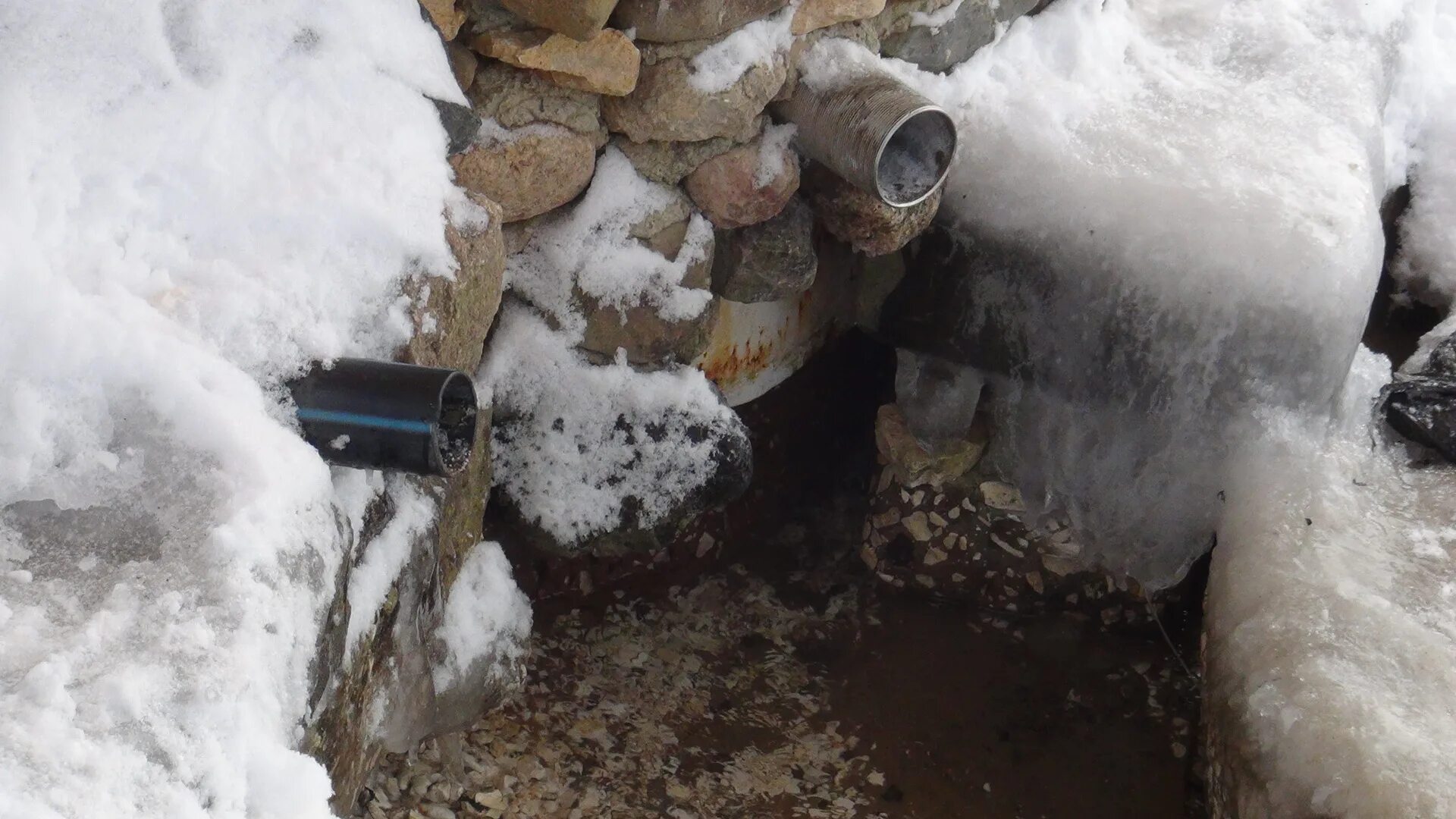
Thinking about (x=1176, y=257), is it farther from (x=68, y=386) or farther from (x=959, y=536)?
(x=68, y=386)

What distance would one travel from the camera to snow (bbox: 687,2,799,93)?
6.25ft

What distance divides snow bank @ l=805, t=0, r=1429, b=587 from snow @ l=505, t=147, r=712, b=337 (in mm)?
369

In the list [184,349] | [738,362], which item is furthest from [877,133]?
A: [184,349]

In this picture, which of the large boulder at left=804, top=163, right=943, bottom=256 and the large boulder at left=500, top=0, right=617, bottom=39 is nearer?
the large boulder at left=500, top=0, right=617, bottom=39

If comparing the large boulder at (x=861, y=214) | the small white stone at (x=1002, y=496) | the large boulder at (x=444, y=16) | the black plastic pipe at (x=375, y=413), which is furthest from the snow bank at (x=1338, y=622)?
the large boulder at (x=444, y=16)

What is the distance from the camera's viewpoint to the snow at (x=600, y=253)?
78.5 inches

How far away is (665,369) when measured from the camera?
6.97 feet

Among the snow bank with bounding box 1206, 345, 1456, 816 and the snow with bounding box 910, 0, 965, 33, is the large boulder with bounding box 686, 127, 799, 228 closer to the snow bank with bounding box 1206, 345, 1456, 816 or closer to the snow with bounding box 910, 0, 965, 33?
the snow with bounding box 910, 0, 965, 33

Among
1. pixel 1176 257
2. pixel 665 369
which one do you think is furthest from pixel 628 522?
pixel 1176 257

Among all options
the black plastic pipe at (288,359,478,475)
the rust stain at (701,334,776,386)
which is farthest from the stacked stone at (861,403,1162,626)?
the black plastic pipe at (288,359,478,475)

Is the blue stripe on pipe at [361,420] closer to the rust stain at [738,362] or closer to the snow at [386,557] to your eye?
the snow at [386,557]

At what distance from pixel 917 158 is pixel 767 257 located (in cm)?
31

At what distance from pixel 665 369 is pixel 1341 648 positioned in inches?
44.9

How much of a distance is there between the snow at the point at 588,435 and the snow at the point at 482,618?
0.15m
